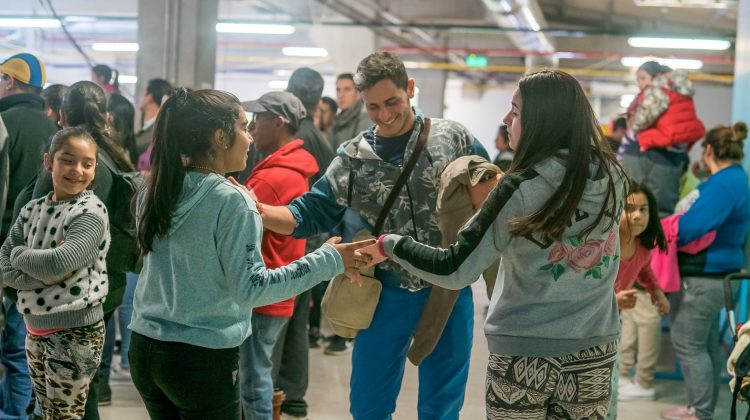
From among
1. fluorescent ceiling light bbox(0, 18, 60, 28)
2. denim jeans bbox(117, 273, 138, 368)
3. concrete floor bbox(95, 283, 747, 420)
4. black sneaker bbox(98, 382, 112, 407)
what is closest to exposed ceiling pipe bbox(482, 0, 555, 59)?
fluorescent ceiling light bbox(0, 18, 60, 28)

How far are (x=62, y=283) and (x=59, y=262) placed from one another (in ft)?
0.48

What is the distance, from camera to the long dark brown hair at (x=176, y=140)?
7.71 feet

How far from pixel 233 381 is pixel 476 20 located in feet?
50.0

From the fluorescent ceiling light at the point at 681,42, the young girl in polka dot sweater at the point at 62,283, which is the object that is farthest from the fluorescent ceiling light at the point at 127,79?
the fluorescent ceiling light at the point at 681,42

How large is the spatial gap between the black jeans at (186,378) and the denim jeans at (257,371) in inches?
49.0

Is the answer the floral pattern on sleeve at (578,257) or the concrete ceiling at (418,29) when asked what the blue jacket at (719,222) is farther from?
the concrete ceiling at (418,29)

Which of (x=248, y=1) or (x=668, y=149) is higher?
(x=248, y=1)

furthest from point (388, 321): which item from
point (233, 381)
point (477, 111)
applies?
point (477, 111)

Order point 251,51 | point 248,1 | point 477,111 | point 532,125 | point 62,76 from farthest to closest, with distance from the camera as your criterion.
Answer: point 477,111
point 251,51
point 248,1
point 62,76
point 532,125

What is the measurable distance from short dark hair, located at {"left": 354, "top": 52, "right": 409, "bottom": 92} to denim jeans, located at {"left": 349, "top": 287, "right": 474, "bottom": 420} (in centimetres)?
68

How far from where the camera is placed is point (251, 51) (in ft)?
41.6

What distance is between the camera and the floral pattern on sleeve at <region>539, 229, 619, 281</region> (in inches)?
91.6

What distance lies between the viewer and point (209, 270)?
2.33 meters

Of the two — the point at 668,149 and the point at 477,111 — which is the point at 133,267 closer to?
the point at 668,149
